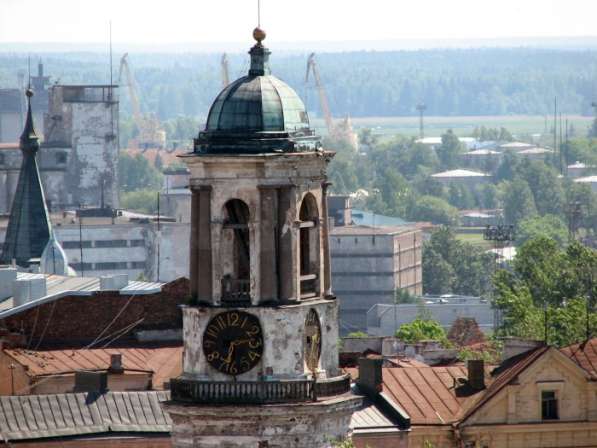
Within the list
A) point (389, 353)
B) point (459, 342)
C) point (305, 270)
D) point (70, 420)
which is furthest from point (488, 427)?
point (459, 342)

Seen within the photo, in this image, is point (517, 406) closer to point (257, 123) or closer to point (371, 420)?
point (371, 420)

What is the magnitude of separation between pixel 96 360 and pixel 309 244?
22.4 meters

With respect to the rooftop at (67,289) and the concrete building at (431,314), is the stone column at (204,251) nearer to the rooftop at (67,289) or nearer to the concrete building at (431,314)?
the rooftop at (67,289)

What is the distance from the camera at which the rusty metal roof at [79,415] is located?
5756 cm

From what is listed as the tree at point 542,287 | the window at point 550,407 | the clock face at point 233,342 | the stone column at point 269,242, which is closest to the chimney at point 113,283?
the window at point 550,407

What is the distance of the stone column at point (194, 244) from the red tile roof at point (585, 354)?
20.8m

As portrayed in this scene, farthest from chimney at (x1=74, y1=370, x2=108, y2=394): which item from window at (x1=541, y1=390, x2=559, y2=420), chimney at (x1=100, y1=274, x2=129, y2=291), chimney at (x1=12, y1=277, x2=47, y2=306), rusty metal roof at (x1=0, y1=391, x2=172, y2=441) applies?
chimney at (x1=100, y1=274, x2=129, y2=291)

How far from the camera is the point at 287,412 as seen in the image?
45125 mm

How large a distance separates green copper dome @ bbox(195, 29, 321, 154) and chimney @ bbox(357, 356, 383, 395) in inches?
639

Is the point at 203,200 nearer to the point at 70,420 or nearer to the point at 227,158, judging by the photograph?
the point at 227,158

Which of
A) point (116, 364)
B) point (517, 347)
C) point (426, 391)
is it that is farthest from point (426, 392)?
point (517, 347)

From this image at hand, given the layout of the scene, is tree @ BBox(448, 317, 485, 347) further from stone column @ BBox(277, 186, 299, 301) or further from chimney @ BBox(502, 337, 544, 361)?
stone column @ BBox(277, 186, 299, 301)

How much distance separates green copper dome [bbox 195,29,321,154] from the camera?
1813 inches

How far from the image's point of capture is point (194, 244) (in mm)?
46438
